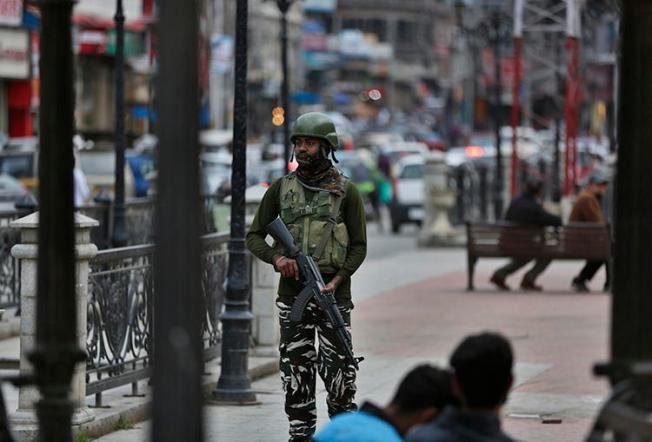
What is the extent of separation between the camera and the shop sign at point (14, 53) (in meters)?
46.7

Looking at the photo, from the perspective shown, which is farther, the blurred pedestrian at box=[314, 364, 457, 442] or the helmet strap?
the helmet strap

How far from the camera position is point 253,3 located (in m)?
97.1

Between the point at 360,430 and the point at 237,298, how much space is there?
7.12m

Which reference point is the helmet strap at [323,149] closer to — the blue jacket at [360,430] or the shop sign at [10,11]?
the blue jacket at [360,430]

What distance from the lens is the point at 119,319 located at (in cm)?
1234

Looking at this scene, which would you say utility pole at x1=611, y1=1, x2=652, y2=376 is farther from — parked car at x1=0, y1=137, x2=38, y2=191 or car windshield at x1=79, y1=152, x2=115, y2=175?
car windshield at x1=79, y1=152, x2=115, y2=175

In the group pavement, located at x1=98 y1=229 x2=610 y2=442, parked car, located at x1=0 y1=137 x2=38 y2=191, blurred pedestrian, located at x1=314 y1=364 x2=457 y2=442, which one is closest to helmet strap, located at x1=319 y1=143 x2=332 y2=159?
pavement, located at x1=98 y1=229 x2=610 y2=442

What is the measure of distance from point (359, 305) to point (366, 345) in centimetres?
433

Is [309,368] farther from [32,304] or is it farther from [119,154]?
[119,154]

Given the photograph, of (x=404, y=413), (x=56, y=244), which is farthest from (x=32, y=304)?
(x=56, y=244)

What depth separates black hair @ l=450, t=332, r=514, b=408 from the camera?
18.9 feet

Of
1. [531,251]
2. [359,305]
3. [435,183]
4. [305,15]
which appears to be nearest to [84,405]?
[359,305]

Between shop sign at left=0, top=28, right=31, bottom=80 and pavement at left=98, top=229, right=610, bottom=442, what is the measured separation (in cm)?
1927

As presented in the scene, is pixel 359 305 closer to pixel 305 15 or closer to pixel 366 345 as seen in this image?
pixel 366 345
